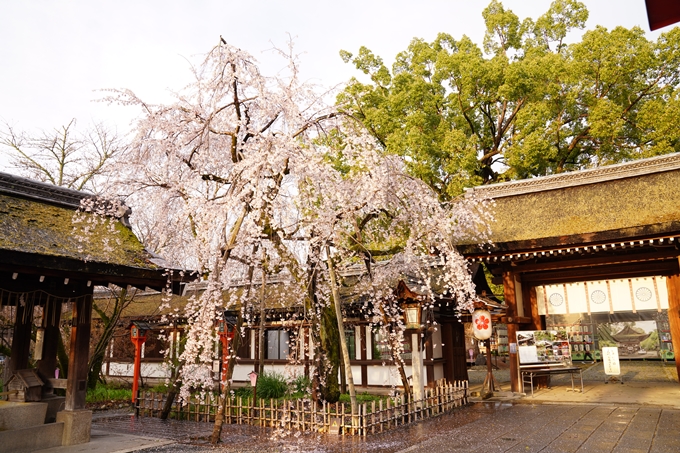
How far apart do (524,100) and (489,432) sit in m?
18.0

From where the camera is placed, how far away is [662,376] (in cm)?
1850

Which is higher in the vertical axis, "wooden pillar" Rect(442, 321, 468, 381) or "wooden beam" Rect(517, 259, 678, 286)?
"wooden beam" Rect(517, 259, 678, 286)

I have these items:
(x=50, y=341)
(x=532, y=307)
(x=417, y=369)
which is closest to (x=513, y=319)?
(x=532, y=307)

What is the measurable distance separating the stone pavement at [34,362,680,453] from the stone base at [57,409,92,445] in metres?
0.24

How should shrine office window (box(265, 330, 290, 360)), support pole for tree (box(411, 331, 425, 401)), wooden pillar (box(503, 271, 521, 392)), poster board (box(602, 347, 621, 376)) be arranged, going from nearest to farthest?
support pole for tree (box(411, 331, 425, 401)) → wooden pillar (box(503, 271, 521, 392)) → poster board (box(602, 347, 621, 376)) → shrine office window (box(265, 330, 290, 360))

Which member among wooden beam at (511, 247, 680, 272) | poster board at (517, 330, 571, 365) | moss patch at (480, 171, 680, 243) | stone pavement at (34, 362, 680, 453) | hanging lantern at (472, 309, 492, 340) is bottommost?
stone pavement at (34, 362, 680, 453)

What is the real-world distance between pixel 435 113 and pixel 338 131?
1470 cm

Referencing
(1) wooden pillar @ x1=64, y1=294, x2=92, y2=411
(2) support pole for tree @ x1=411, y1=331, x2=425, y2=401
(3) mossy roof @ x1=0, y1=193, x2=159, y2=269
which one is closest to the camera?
(3) mossy roof @ x1=0, y1=193, x2=159, y2=269

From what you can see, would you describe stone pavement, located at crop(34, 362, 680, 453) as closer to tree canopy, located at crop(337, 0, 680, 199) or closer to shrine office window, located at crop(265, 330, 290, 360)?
shrine office window, located at crop(265, 330, 290, 360)

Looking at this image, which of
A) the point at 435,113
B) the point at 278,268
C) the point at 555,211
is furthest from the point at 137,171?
the point at 435,113

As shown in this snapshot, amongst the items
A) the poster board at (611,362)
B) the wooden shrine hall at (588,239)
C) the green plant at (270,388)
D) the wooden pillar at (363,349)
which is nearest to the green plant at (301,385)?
the green plant at (270,388)

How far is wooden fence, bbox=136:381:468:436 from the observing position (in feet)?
30.7

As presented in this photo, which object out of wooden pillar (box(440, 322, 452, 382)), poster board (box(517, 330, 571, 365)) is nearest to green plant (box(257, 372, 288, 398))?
wooden pillar (box(440, 322, 452, 382))

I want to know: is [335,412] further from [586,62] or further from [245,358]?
[586,62]
